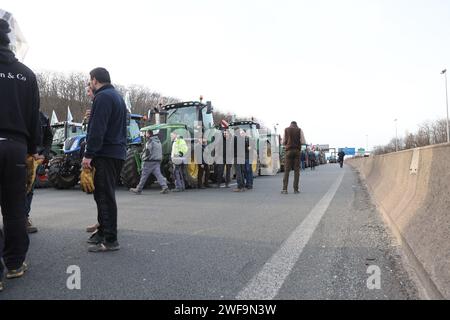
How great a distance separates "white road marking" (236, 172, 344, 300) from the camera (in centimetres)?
311

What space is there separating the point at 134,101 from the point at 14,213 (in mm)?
71785

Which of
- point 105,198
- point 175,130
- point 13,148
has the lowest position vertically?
point 105,198

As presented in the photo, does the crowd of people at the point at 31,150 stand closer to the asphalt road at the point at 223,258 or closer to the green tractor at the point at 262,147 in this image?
the asphalt road at the point at 223,258

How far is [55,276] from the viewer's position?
359 cm

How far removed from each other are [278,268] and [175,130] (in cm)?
1005

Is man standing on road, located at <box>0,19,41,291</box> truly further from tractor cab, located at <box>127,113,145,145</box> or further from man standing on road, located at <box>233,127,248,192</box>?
tractor cab, located at <box>127,113,145,145</box>

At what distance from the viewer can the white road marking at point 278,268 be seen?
122 inches

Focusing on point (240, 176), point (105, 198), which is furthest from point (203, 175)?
point (105, 198)

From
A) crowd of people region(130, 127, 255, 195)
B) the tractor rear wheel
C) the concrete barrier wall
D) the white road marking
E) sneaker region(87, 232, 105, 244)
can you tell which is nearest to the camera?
the concrete barrier wall

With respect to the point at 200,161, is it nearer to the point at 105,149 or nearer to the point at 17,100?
the point at 105,149

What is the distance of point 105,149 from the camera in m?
4.61

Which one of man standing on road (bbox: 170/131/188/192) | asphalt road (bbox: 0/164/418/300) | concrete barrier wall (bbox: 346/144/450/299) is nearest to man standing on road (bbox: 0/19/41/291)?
asphalt road (bbox: 0/164/418/300)

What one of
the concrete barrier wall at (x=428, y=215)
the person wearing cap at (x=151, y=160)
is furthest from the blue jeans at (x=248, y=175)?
the concrete barrier wall at (x=428, y=215)

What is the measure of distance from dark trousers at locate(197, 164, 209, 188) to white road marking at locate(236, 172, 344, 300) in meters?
7.95
